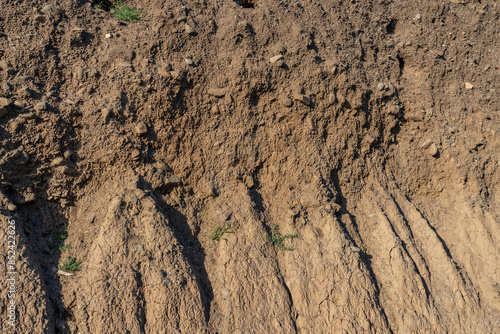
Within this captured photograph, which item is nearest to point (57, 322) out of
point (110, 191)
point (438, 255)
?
point (110, 191)

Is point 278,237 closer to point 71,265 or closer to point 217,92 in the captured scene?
point 217,92

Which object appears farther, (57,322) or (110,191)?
(110,191)

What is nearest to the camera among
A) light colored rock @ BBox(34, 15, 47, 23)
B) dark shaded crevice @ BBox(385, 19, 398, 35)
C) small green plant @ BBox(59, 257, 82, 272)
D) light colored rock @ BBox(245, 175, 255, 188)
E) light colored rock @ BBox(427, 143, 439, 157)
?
small green plant @ BBox(59, 257, 82, 272)

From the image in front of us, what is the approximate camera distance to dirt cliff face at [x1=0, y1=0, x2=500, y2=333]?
3717mm

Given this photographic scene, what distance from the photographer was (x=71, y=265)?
3.65 m

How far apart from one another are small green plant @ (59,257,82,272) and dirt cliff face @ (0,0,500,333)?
2cm

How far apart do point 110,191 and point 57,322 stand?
1.28 metres

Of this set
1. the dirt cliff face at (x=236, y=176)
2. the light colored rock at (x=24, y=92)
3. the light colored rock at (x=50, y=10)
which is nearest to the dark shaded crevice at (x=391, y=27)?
the dirt cliff face at (x=236, y=176)

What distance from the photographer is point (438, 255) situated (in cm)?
470

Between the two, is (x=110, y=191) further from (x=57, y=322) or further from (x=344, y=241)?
(x=344, y=241)

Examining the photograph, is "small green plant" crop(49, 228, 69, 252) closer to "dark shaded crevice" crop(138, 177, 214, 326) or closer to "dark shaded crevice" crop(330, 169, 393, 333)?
"dark shaded crevice" crop(138, 177, 214, 326)

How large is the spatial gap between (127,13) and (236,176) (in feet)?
A: 7.95

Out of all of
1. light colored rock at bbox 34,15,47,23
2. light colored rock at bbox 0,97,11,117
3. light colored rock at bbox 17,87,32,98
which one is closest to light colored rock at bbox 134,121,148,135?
light colored rock at bbox 17,87,32,98

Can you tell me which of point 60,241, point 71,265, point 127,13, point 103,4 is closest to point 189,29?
point 127,13
